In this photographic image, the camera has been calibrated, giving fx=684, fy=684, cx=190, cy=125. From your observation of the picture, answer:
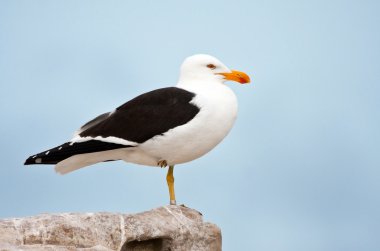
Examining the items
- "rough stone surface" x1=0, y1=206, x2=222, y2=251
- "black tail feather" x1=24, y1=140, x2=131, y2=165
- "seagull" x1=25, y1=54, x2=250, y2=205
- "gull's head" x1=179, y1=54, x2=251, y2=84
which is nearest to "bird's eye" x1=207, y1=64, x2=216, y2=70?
"gull's head" x1=179, y1=54, x2=251, y2=84

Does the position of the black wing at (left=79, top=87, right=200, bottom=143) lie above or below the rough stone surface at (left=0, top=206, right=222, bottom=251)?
above

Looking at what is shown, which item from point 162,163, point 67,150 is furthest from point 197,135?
point 67,150

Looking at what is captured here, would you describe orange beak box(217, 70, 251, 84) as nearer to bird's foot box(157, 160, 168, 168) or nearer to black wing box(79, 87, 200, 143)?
black wing box(79, 87, 200, 143)

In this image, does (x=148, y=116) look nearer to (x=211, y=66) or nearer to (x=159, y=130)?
(x=159, y=130)

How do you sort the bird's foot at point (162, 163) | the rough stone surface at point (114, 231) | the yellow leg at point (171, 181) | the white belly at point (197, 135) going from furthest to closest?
the yellow leg at point (171, 181), the bird's foot at point (162, 163), the white belly at point (197, 135), the rough stone surface at point (114, 231)

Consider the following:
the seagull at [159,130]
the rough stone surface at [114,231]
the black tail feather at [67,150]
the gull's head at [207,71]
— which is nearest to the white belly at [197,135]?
the seagull at [159,130]

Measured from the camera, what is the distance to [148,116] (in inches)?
354

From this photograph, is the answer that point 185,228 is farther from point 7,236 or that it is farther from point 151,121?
point 7,236

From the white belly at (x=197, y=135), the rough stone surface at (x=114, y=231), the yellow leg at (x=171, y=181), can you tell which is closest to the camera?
the rough stone surface at (x=114, y=231)

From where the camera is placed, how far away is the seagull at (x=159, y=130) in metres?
8.82

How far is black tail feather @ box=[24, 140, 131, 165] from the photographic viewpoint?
8.86m

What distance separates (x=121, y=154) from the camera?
30.2 ft

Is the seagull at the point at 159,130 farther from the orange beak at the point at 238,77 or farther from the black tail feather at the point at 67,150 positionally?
the orange beak at the point at 238,77

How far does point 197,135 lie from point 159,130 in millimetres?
494
